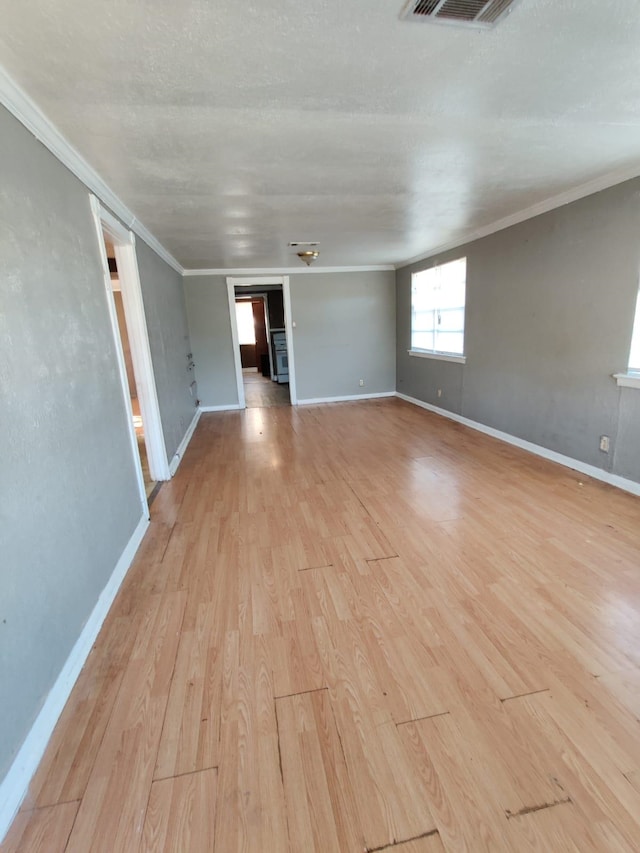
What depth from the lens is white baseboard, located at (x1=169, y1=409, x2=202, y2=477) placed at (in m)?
3.76

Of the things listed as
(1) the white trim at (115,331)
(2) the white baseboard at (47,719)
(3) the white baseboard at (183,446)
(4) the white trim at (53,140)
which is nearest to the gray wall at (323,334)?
(3) the white baseboard at (183,446)

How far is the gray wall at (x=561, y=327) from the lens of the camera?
2826 millimetres

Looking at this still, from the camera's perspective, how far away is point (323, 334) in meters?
6.46

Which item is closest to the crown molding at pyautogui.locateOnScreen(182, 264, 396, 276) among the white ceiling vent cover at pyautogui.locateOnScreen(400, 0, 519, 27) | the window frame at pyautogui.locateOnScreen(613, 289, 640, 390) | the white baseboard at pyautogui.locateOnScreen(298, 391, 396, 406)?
the white baseboard at pyautogui.locateOnScreen(298, 391, 396, 406)

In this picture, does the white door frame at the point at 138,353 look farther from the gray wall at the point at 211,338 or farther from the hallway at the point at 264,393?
the hallway at the point at 264,393

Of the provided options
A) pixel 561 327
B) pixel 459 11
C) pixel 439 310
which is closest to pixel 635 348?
pixel 561 327

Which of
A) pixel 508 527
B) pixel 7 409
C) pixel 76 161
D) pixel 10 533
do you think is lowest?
pixel 508 527

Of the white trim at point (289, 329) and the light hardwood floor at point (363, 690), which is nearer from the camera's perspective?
the light hardwood floor at point (363, 690)

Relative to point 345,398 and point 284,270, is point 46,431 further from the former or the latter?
point 345,398

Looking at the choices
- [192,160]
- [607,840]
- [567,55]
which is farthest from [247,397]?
[607,840]

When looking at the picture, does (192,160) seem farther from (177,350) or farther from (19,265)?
(177,350)

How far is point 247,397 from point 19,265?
6199 millimetres

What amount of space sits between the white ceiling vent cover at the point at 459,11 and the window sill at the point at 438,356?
12.5 ft

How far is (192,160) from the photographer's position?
6.85 feet
